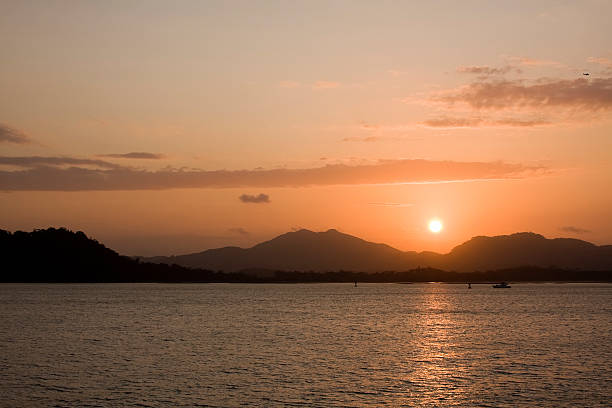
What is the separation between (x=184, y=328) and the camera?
407ft

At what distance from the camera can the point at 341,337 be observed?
105938 millimetres

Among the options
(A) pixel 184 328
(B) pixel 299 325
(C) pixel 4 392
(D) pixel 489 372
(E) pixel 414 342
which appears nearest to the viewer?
(C) pixel 4 392

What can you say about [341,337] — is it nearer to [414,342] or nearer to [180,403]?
[414,342]

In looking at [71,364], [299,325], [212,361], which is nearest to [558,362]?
[212,361]

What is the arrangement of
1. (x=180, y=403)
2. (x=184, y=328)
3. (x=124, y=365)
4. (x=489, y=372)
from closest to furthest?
(x=180, y=403) → (x=489, y=372) → (x=124, y=365) → (x=184, y=328)

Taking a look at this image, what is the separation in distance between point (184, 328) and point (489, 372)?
70177 millimetres

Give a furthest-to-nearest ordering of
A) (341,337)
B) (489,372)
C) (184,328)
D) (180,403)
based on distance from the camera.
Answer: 1. (184,328)
2. (341,337)
3. (489,372)
4. (180,403)

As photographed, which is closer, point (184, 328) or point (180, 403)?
point (180, 403)

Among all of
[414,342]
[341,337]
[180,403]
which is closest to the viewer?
[180,403]

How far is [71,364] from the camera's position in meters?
74.2

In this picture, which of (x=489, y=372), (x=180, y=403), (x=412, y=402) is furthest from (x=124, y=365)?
(x=489, y=372)

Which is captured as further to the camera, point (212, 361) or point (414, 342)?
point (414, 342)

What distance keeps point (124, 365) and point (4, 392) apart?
58.2 feet

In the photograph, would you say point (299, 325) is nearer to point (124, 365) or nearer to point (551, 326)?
point (551, 326)
